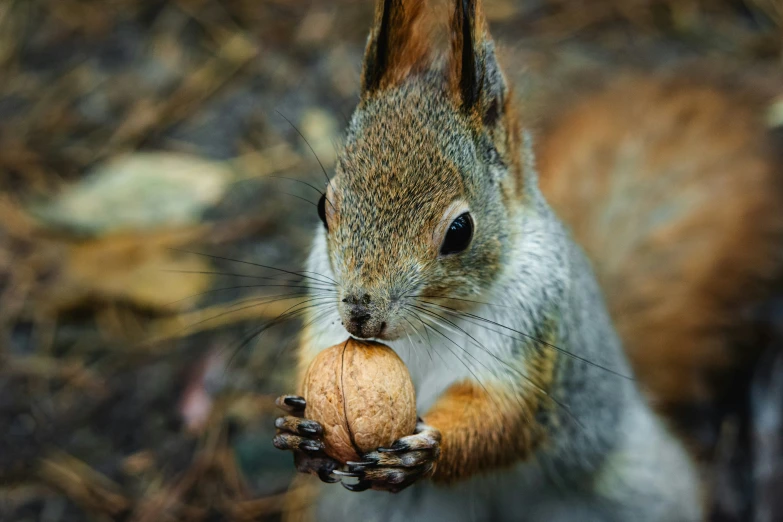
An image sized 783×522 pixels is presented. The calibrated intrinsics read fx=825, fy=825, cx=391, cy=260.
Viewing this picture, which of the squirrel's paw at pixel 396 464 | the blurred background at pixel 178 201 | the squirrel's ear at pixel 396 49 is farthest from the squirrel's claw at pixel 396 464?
the squirrel's ear at pixel 396 49

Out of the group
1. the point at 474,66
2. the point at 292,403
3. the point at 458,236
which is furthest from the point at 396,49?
the point at 292,403

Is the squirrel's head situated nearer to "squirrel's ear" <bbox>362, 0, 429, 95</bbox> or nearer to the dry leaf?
"squirrel's ear" <bbox>362, 0, 429, 95</bbox>

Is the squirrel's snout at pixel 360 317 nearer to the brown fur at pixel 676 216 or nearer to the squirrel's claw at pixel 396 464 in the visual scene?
the squirrel's claw at pixel 396 464

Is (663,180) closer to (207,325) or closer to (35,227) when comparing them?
(207,325)

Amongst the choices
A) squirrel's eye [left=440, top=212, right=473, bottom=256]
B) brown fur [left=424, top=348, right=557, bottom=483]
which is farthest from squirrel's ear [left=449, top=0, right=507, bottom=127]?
brown fur [left=424, top=348, right=557, bottom=483]

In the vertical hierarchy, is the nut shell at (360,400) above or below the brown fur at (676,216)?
below

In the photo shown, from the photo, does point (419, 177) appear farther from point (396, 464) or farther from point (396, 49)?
point (396, 464)

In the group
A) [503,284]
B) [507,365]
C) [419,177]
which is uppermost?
[419,177]
